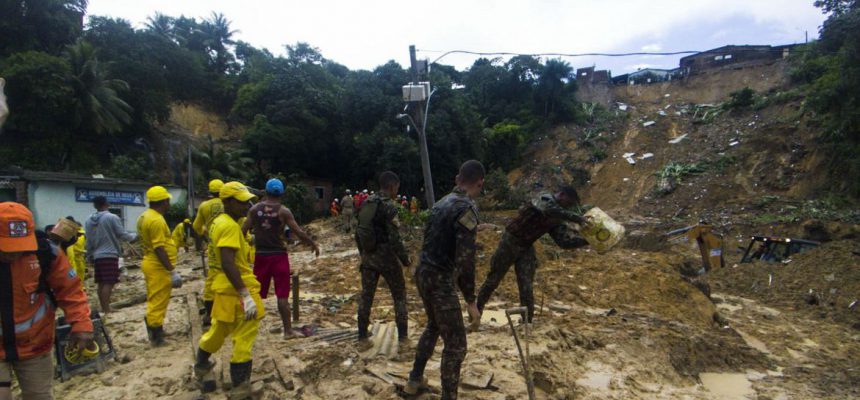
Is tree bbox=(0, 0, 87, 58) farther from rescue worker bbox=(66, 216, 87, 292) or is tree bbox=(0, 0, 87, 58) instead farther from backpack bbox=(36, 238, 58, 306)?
backpack bbox=(36, 238, 58, 306)

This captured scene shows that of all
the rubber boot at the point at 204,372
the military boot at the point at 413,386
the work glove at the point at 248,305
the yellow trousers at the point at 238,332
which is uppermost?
the work glove at the point at 248,305

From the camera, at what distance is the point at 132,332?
224 inches

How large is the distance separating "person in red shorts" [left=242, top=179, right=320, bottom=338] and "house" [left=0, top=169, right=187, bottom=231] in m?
16.0

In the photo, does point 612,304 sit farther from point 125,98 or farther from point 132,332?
point 125,98

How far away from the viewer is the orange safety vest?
98.4 inches

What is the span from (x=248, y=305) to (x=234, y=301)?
0.17 meters

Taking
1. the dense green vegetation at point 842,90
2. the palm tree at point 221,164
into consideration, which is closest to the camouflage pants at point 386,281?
the dense green vegetation at point 842,90

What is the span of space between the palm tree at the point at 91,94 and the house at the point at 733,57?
122 feet

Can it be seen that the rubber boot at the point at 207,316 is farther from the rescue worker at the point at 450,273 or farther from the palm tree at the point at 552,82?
the palm tree at the point at 552,82

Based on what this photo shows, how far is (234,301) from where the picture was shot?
360 cm

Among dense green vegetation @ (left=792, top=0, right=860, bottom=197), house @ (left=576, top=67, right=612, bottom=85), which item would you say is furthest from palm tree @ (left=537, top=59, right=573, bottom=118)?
dense green vegetation @ (left=792, top=0, right=860, bottom=197)

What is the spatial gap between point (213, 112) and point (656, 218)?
1185 inches

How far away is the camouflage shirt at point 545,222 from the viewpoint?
16.9ft

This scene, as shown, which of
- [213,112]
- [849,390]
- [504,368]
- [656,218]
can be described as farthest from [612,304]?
[213,112]
